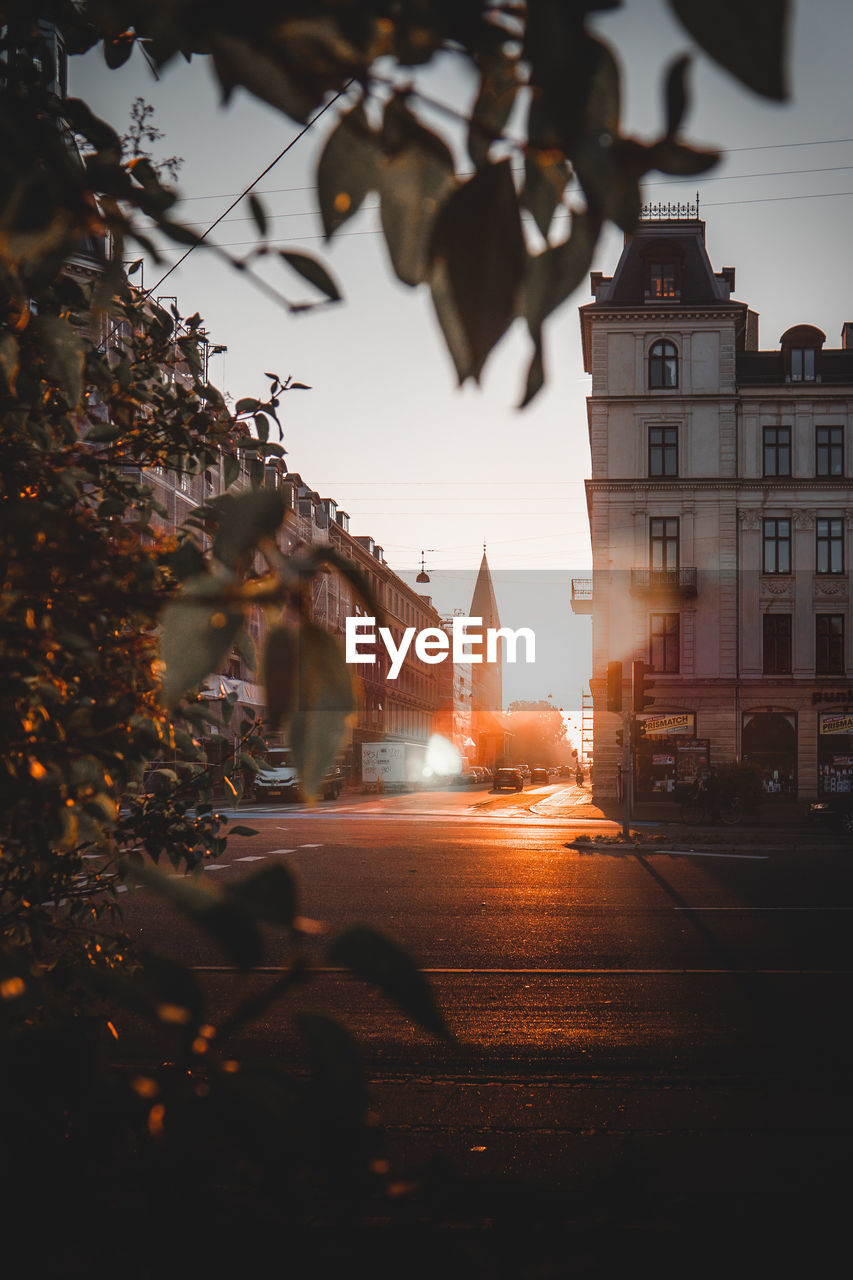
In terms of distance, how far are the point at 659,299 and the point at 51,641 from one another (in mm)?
40064

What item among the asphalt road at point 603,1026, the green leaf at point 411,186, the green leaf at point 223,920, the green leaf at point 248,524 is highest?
the green leaf at point 411,186

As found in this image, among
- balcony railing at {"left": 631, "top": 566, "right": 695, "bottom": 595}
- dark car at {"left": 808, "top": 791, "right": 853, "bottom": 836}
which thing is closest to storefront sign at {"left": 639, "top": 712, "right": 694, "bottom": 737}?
balcony railing at {"left": 631, "top": 566, "right": 695, "bottom": 595}

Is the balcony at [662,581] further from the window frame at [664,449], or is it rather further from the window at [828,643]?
the window at [828,643]

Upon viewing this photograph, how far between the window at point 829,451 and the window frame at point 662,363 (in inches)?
220

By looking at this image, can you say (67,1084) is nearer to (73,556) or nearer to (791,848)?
(73,556)

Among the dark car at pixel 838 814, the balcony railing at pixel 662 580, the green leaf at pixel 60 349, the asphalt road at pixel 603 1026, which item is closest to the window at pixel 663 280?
the balcony railing at pixel 662 580

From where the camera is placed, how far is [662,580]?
126ft

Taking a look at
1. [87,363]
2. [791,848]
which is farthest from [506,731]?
[87,363]

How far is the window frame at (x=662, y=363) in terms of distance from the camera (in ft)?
127

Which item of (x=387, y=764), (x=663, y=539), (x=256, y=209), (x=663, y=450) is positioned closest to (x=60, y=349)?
(x=256, y=209)

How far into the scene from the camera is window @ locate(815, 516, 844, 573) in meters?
38.3

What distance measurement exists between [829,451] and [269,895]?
135ft

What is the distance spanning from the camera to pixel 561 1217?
1.12 meters

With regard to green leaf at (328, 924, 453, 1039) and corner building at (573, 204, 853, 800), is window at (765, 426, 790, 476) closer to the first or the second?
corner building at (573, 204, 853, 800)
